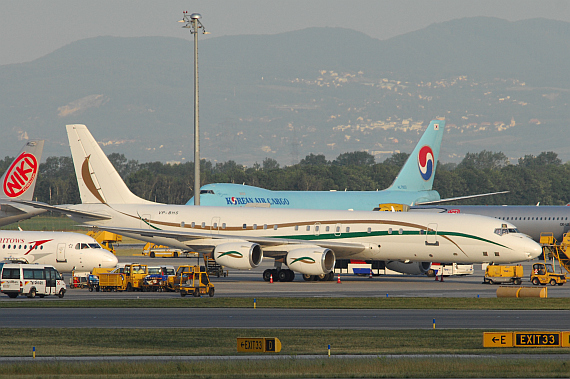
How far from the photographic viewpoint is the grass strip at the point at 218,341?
22.8 m

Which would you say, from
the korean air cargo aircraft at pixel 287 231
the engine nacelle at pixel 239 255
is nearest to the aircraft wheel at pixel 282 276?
the korean air cargo aircraft at pixel 287 231

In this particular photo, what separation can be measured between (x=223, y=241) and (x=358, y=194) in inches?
1563

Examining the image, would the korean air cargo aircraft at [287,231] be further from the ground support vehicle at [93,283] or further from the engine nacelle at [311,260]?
the ground support vehicle at [93,283]

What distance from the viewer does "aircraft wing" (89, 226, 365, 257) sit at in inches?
2027

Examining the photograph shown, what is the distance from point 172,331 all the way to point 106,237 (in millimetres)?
62718

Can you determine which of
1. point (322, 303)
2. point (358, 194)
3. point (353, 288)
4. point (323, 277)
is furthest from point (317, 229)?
point (358, 194)

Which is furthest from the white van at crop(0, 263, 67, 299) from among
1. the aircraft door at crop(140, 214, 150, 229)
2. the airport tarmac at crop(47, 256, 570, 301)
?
the aircraft door at crop(140, 214, 150, 229)

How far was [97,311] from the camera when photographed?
3409cm

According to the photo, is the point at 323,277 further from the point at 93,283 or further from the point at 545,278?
the point at 93,283

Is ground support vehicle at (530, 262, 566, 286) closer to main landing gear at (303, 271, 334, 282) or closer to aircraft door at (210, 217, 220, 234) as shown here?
main landing gear at (303, 271, 334, 282)

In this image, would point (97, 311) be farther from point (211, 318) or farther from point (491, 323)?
point (491, 323)

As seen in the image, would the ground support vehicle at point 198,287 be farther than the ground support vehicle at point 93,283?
No

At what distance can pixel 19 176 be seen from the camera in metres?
74.2

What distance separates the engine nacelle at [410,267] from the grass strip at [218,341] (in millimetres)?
29011
